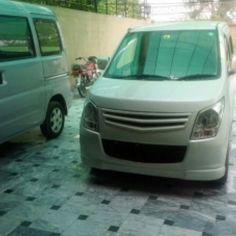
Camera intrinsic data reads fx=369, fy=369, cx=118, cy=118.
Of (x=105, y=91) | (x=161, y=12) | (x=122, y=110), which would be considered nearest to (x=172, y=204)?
(x=122, y=110)

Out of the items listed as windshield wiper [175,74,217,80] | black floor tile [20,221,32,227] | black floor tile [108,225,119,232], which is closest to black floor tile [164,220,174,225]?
black floor tile [108,225,119,232]

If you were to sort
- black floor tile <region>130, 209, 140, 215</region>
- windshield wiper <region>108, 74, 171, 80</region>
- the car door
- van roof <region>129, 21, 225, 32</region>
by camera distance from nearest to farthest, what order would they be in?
1. black floor tile <region>130, 209, 140, 215</region>
2. windshield wiper <region>108, 74, 171, 80</region>
3. the car door
4. van roof <region>129, 21, 225, 32</region>

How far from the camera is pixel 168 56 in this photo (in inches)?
164

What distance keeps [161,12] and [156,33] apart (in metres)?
13.8

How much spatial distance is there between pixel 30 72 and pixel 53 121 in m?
1.02

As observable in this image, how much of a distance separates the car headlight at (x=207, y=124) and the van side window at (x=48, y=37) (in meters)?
2.54

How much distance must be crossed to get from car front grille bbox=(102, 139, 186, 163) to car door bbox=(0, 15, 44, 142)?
133 centimetres

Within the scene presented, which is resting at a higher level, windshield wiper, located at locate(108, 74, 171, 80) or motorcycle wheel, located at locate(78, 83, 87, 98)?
windshield wiper, located at locate(108, 74, 171, 80)

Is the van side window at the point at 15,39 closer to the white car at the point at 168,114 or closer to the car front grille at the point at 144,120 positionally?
the white car at the point at 168,114

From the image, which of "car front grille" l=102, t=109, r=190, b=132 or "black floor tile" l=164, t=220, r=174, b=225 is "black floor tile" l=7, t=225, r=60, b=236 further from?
"car front grille" l=102, t=109, r=190, b=132

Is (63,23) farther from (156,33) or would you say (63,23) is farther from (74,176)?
(74,176)

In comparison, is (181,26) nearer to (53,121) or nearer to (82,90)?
(53,121)

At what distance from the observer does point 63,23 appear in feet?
31.0

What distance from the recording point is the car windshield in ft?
13.0
